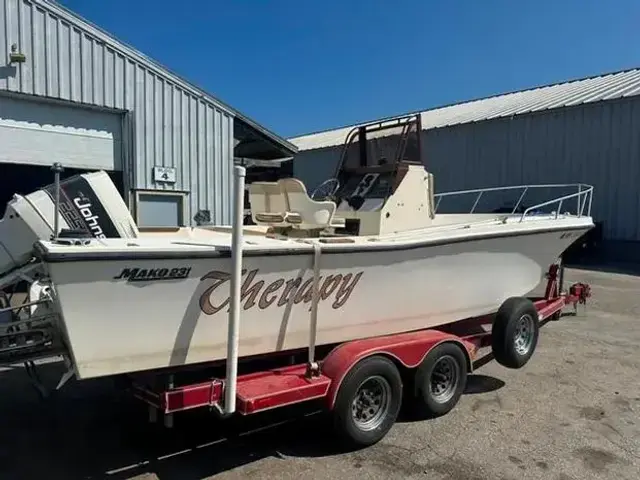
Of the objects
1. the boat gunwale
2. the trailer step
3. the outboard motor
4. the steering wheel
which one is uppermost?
the steering wheel

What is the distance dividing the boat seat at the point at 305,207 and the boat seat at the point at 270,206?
42mm

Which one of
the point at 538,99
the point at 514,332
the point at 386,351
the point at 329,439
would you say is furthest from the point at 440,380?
the point at 538,99

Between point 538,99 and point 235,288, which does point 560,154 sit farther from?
point 235,288

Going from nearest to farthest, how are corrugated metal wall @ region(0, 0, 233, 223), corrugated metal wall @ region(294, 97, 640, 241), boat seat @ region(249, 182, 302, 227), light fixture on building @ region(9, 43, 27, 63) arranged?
boat seat @ region(249, 182, 302, 227) < light fixture on building @ region(9, 43, 27, 63) < corrugated metal wall @ region(0, 0, 233, 223) < corrugated metal wall @ region(294, 97, 640, 241)

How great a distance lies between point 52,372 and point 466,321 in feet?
14.0

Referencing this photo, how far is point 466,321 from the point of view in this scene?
564cm

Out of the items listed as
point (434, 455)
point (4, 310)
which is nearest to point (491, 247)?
point (434, 455)

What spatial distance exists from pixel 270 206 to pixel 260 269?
1.49 metres

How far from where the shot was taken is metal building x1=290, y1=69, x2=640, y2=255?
1572cm

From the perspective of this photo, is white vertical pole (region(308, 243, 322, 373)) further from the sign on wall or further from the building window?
the sign on wall

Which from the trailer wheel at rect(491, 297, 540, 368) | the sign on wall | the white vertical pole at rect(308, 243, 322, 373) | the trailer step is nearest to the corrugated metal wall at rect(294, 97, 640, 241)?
the sign on wall

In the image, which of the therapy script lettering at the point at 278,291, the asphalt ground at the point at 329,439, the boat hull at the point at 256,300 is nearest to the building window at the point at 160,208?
the asphalt ground at the point at 329,439

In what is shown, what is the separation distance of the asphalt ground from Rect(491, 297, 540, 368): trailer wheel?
0.28 m

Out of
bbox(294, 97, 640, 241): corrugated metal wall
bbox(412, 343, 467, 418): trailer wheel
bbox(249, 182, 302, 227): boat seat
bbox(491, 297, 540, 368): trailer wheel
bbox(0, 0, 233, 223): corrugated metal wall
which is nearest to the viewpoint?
bbox(412, 343, 467, 418): trailer wheel
